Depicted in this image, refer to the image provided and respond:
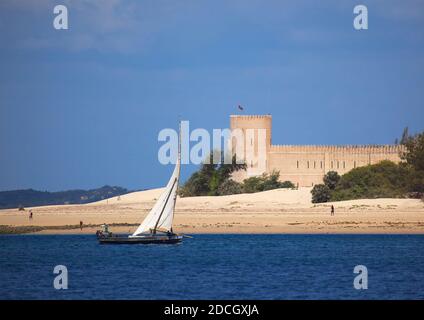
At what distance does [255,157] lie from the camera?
8625 cm

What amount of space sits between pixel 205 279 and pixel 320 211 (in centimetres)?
2191

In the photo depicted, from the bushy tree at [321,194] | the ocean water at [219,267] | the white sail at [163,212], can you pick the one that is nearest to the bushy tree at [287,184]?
the bushy tree at [321,194]

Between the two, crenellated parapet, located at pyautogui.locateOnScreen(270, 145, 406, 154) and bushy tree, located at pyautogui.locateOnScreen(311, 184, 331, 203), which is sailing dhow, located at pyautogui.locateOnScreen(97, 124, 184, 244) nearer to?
bushy tree, located at pyautogui.locateOnScreen(311, 184, 331, 203)

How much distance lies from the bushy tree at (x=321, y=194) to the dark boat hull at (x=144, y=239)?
57.2 ft

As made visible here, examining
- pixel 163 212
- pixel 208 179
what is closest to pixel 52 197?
pixel 208 179

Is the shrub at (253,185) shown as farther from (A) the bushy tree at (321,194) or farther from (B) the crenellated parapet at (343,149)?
(A) the bushy tree at (321,194)

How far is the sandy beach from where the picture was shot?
184 feet

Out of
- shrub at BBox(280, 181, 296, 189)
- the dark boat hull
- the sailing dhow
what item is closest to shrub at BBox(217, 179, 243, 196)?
shrub at BBox(280, 181, 296, 189)

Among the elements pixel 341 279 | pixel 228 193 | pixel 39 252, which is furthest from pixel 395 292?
pixel 228 193

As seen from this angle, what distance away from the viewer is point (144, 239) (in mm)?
49125

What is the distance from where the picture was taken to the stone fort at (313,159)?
8312cm

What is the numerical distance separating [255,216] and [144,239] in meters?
12.7

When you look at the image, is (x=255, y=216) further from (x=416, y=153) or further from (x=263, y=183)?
(x=263, y=183)
